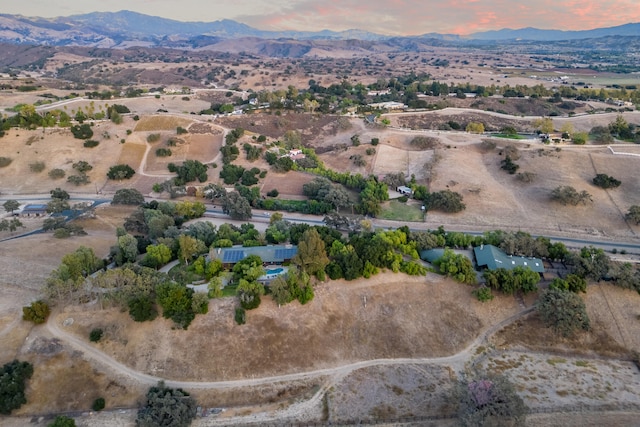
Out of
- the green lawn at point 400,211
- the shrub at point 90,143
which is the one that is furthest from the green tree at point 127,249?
the shrub at point 90,143

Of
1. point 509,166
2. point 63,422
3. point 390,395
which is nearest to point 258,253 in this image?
point 390,395

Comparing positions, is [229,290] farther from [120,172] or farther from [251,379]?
[120,172]

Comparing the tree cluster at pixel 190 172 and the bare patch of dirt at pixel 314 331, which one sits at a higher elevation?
the tree cluster at pixel 190 172

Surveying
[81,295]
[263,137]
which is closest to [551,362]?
[81,295]

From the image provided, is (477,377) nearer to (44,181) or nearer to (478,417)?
(478,417)

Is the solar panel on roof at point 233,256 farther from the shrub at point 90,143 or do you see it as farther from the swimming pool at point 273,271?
the shrub at point 90,143

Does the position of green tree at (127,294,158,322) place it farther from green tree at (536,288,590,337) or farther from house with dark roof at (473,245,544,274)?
green tree at (536,288,590,337)

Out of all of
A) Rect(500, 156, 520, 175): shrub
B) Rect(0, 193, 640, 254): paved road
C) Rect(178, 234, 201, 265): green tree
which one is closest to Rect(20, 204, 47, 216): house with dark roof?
Rect(0, 193, 640, 254): paved road

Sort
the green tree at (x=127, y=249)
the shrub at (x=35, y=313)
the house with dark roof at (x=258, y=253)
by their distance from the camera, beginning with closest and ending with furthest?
the shrub at (x=35, y=313) < the house with dark roof at (x=258, y=253) < the green tree at (x=127, y=249)
